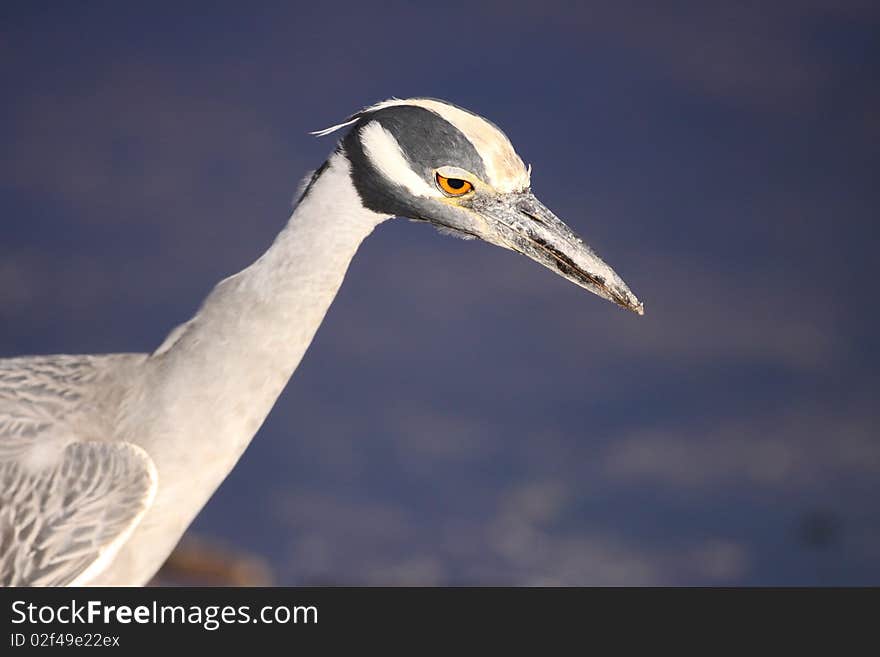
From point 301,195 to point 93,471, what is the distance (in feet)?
3.10

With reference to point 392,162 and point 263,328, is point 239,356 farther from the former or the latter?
point 392,162

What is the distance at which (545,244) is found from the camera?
2.60m

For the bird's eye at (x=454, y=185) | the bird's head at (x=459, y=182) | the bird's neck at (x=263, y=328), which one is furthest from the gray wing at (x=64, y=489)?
the bird's eye at (x=454, y=185)

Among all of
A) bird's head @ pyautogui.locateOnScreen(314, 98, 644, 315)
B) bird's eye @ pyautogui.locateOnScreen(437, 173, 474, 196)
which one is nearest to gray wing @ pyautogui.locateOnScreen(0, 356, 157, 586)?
bird's head @ pyautogui.locateOnScreen(314, 98, 644, 315)

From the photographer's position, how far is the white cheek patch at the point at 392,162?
2.51 meters

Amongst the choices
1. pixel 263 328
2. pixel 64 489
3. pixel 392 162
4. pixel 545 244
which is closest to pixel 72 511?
pixel 64 489

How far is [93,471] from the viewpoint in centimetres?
257

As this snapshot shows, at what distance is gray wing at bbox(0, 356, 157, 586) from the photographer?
253 cm

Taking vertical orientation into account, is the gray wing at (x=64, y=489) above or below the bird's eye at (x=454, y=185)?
below

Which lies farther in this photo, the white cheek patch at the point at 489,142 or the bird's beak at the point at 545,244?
the bird's beak at the point at 545,244

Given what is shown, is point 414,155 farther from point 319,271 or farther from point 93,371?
point 93,371

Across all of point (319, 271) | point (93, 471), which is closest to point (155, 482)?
point (93, 471)

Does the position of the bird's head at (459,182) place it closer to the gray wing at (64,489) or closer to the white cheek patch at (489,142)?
the white cheek patch at (489,142)

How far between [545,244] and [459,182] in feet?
0.97
